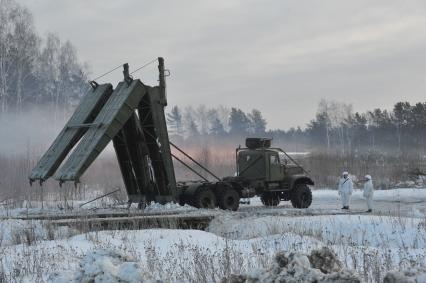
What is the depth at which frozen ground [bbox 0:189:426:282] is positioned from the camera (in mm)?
6902

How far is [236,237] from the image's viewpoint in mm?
14305

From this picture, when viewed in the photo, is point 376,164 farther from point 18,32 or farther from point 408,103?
point 408,103

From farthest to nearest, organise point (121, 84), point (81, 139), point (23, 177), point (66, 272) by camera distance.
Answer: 1. point (23, 177)
2. point (121, 84)
3. point (81, 139)
4. point (66, 272)

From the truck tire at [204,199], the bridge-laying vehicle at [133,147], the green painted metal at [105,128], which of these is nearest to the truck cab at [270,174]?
the bridge-laying vehicle at [133,147]

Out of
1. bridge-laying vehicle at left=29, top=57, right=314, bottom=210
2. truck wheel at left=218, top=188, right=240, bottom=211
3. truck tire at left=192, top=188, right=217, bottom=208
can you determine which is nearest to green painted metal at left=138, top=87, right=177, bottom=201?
bridge-laying vehicle at left=29, top=57, right=314, bottom=210

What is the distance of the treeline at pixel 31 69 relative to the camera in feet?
149

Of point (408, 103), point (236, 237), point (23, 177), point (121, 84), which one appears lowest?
point (236, 237)

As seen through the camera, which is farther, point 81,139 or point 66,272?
point 81,139

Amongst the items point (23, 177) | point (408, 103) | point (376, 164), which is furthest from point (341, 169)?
point (408, 103)

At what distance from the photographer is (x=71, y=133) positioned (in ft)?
60.5

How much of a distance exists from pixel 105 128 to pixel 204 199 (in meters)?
4.67

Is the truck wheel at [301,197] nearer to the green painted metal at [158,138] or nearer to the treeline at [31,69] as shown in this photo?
the green painted metal at [158,138]

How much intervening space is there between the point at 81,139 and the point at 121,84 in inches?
91.5

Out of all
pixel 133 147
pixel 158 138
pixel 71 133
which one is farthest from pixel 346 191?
pixel 71 133
